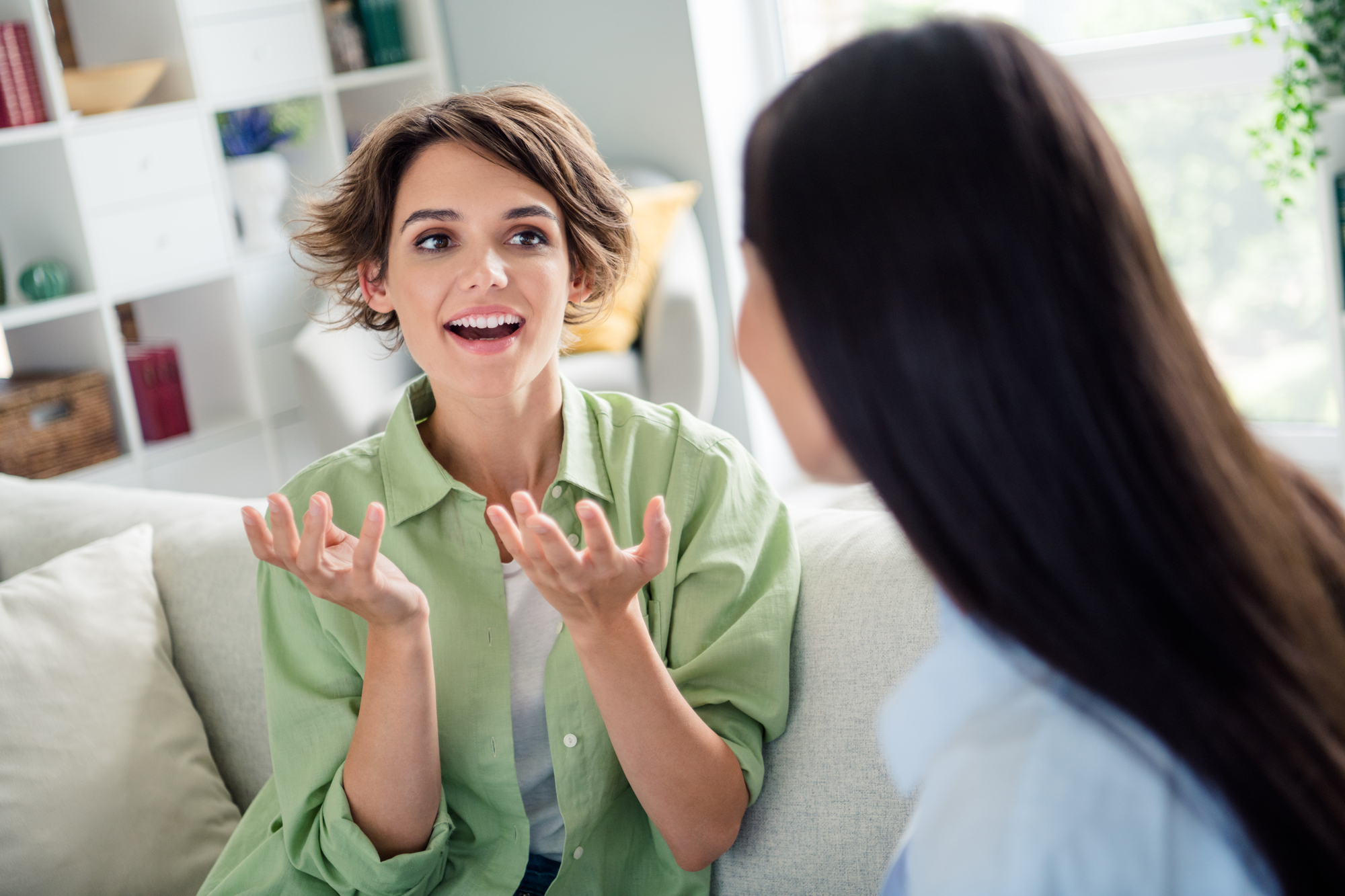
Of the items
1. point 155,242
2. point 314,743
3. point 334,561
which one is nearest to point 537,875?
point 314,743

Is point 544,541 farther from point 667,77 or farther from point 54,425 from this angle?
point 667,77

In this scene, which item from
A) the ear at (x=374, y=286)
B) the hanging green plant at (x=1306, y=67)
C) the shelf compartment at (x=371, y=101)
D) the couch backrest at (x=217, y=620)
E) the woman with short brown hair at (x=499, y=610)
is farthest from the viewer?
the shelf compartment at (x=371, y=101)

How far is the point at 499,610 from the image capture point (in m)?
1.18

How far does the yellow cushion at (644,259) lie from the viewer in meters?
3.10

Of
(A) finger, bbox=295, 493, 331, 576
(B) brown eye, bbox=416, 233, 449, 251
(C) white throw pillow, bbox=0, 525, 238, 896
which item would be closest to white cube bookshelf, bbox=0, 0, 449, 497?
(C) white throw pillow, bbox=0, 525, 238, 896

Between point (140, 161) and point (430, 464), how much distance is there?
233cm

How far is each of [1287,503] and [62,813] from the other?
125cm

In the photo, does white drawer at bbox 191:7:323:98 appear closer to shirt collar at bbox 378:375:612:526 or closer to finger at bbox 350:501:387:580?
shirt collar at bbox 378:375:612:526

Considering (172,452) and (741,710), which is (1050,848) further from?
(172,452)

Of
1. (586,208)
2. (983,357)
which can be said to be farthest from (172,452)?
(983,357)

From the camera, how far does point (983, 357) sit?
1.83ft

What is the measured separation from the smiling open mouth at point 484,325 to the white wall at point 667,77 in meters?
2.35

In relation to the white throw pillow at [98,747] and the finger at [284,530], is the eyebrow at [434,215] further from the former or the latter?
the white throw pillow at [98,747]

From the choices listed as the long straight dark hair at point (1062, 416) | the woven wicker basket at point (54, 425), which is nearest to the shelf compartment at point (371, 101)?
the woven wicker basket at point (54, 425)
